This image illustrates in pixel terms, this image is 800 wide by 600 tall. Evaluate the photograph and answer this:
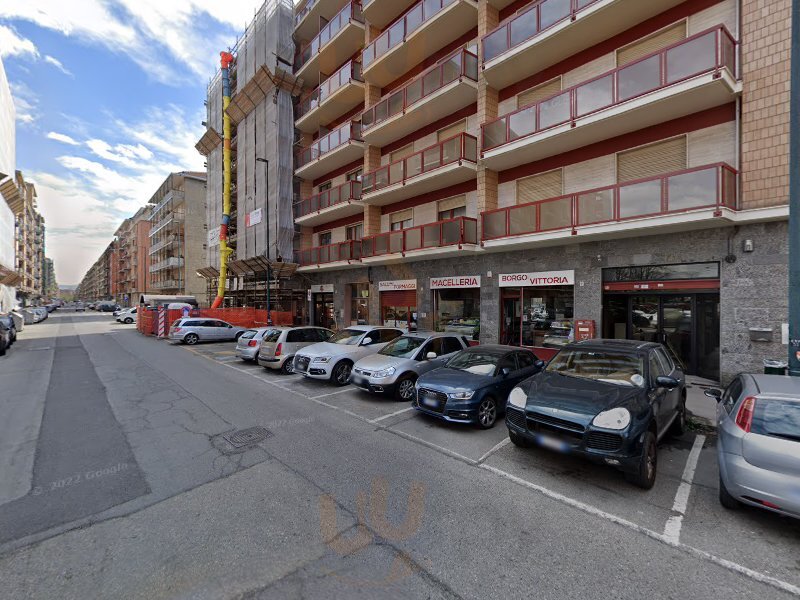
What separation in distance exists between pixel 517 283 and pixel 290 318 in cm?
1631

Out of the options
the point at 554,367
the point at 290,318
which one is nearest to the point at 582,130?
the point at 554,367

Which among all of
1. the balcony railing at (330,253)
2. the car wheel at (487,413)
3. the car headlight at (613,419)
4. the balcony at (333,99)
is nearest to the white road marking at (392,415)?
the car wheel at (487,413)

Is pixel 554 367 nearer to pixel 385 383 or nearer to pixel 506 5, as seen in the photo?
pixel 385 383

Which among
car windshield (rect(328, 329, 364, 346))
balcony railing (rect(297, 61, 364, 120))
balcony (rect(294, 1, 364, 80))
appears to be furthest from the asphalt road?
balcony (rect(294, 1, 364, 80))

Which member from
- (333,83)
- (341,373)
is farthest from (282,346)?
(333,83)

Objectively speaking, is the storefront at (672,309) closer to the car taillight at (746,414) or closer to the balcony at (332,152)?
the car taillight at (746,414)

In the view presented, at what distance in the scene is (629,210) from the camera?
941 centimetres

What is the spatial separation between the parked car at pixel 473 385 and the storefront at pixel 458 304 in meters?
6.43

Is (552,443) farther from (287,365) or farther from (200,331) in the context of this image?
(200,331)

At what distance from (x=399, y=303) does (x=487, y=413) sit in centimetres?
1102

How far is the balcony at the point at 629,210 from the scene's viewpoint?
8258 millimetres

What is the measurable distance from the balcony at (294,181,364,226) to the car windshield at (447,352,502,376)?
13.0 metres

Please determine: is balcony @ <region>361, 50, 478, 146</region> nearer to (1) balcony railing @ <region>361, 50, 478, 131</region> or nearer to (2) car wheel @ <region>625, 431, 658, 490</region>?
(1) balcony railing @ <region>361, 50, 478, 131</region>

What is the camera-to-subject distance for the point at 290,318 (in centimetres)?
2403
